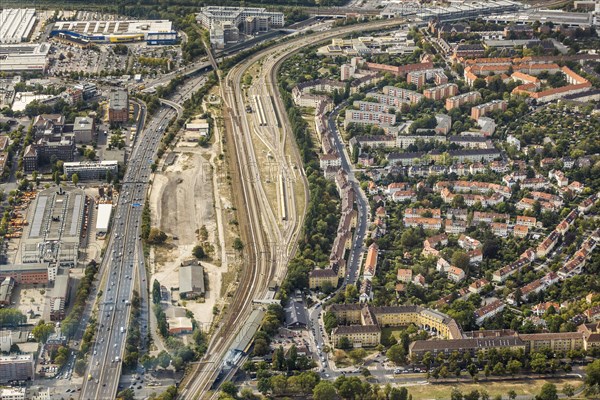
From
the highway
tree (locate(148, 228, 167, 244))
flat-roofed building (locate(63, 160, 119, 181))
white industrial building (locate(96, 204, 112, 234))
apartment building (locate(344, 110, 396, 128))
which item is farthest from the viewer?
Result: apartment building (locate(344, 110, 396, 128))

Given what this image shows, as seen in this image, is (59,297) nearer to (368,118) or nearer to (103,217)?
(103,217)

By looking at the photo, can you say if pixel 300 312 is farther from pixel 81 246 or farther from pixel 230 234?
pixel 81 246

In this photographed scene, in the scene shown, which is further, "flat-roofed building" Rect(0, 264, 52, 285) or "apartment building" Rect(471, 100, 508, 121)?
"apartment building" Rect(471, 100, 508, 121)

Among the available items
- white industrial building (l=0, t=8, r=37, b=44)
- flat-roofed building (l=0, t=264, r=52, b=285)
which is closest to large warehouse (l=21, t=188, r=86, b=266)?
flat-roofed building (l=0, t=264, r=52, b=285)

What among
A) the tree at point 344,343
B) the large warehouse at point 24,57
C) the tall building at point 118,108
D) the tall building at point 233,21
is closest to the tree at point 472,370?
the tree at point 344,343

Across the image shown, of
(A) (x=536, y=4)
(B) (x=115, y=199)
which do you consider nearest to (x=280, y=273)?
(B) (x=115, y=199)

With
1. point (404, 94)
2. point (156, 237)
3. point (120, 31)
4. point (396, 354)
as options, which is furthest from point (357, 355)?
point (120, 31)

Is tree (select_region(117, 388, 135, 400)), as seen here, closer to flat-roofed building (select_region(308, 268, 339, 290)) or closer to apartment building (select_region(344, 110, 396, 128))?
flat-roofed building (select_region(308, 268, 339, 290))
